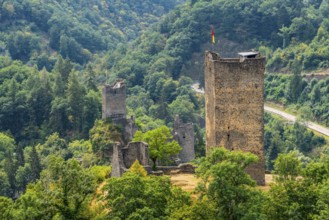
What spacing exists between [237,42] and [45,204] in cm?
11565

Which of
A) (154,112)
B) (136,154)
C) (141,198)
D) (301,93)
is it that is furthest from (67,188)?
(301,93)

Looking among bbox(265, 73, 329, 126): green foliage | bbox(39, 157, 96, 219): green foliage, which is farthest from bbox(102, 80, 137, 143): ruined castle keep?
bbox(265, 73, 329, 126): green foliage

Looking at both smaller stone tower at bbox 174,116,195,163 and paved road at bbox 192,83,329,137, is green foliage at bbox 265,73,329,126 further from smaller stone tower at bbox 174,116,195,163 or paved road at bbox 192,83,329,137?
smaller stone tower at bbox 174,116,195,163

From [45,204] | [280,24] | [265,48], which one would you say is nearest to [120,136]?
[45,204]

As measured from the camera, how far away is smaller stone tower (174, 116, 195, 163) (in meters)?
76.8

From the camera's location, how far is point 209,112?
57.6m

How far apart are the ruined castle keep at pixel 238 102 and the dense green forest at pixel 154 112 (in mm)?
3809

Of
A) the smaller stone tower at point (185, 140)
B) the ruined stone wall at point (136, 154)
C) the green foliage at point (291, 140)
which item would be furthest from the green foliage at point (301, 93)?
the ruined stone wall at point (136, 154)

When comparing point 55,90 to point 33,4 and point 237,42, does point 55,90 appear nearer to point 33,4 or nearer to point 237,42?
point 237,42

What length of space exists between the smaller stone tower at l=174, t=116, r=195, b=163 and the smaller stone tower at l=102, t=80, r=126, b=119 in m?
10.1

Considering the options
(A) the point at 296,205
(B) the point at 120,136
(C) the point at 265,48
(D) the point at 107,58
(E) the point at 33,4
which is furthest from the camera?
(E) the point at 33,4

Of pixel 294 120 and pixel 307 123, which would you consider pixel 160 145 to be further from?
Result: pixel 294 120

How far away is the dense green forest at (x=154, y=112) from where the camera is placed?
47.9 metres

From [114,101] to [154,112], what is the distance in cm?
4477
